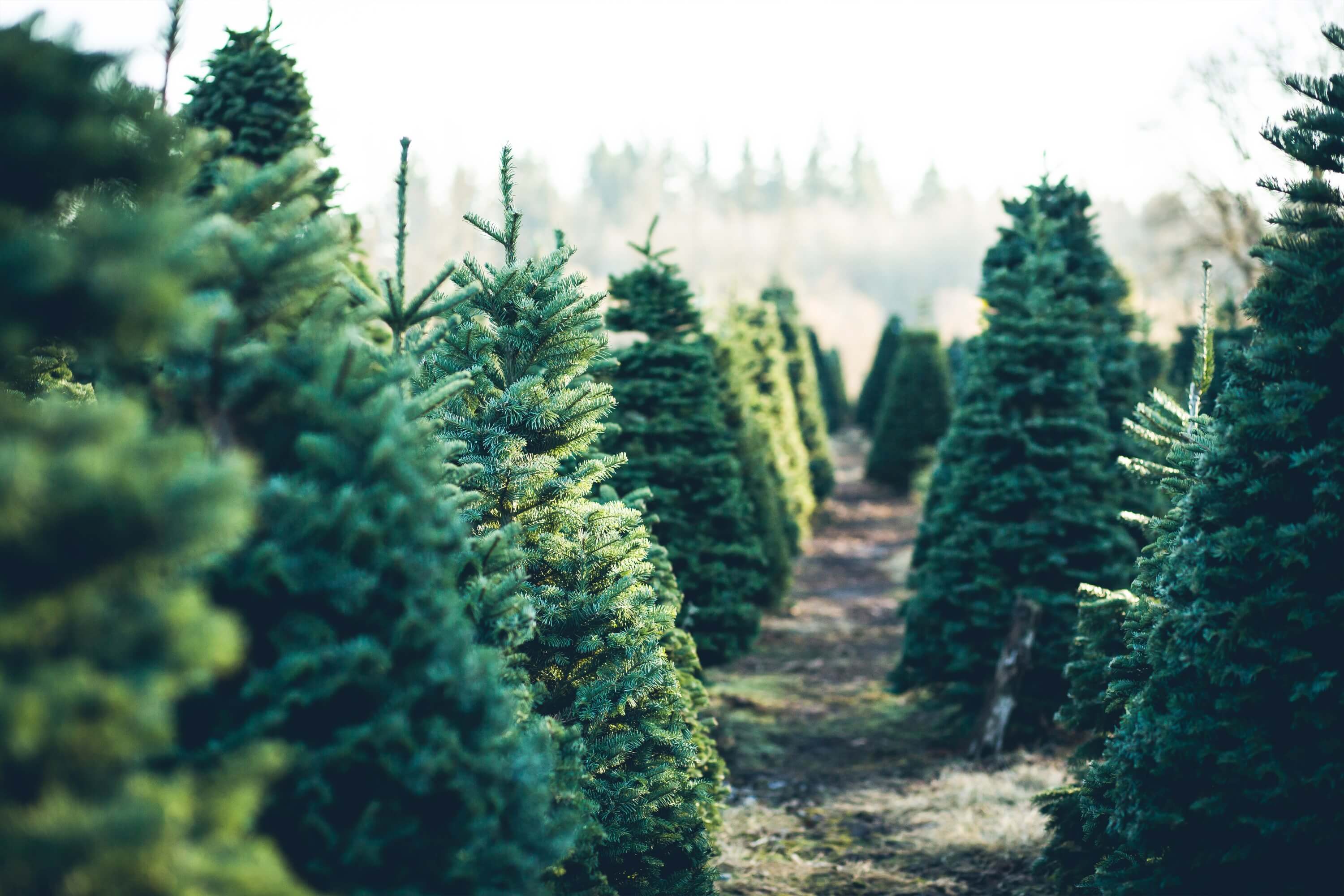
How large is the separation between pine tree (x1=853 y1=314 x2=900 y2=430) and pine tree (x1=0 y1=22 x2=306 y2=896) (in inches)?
1232

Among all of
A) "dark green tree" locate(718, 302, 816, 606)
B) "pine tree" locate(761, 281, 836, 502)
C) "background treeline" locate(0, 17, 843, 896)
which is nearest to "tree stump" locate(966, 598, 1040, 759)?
"dark green tree" locate(718, 302, 816, 606)

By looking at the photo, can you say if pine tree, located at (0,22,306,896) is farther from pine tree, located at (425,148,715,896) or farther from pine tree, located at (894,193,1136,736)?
pine tree, located at (894,193,1136,736)

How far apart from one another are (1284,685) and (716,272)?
279ft

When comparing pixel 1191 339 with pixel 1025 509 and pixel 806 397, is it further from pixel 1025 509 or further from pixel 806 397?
pixel 1025 509

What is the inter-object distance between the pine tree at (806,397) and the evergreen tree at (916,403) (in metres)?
1.89

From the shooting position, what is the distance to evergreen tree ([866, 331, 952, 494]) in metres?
23.8

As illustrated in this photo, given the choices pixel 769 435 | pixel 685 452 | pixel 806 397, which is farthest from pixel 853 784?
pixel 806 397

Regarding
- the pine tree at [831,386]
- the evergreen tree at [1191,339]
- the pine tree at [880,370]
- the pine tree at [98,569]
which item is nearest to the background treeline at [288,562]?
the pine tree at [98,569]

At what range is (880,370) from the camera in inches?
1309

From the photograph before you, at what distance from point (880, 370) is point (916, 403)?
940 cm

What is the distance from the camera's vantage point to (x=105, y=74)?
2113mm

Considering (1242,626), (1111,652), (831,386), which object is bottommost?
→ (1111,652)

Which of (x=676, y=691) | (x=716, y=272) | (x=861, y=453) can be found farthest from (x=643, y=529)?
(x=716, y=272)

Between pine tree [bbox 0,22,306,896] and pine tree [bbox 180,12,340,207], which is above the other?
pine tree [bbox 180,12,340,207]
